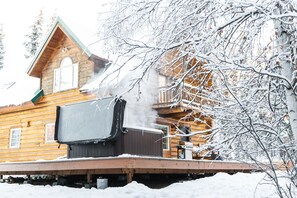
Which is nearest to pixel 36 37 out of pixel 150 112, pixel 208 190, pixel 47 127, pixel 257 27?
pixel 47 127

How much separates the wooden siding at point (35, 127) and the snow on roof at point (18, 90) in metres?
0.48

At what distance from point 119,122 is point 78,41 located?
5817 millimetres

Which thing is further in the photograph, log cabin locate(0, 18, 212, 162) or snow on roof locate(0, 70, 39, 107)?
snow on roof locate(0, 70, 39, 107)

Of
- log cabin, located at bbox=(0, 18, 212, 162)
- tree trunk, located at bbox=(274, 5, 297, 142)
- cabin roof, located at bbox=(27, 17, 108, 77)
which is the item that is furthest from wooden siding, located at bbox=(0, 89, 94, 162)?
tree trunk, located at bbox=(274, 5, 297, 142)

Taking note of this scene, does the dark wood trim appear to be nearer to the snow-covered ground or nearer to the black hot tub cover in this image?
the snow-covered ground

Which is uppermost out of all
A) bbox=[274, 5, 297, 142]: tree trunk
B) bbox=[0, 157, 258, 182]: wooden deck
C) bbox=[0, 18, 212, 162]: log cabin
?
bbox=[0, 18, 212, 162]: log cabin

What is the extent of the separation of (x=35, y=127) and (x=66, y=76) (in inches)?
108

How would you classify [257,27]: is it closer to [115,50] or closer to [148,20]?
[148,20]

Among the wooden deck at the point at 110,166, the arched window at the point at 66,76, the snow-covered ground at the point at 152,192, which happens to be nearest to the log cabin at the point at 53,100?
the arched window at the point at 66,76

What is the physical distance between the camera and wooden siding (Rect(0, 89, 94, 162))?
1362cm

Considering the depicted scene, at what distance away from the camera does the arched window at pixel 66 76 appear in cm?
1366

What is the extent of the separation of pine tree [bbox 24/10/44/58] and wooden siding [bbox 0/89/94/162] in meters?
20.4

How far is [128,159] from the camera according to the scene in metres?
6.54

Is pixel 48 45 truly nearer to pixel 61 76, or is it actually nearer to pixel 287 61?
pixel 61 76
